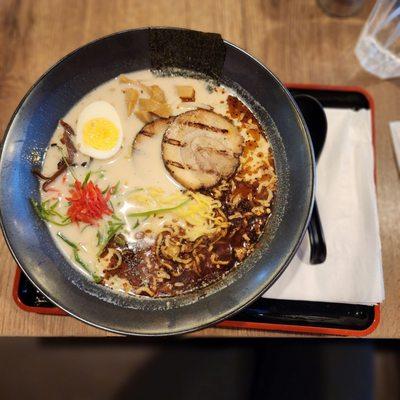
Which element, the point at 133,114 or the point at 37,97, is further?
the point at 133,114

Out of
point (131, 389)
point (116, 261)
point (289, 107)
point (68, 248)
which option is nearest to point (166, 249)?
point (116, 261)

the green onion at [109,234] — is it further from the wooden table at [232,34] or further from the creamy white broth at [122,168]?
the wooden table at [232,34]

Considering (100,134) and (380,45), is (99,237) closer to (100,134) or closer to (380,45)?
(100,134)

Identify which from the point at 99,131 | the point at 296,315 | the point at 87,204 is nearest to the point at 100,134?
the point at 99,131

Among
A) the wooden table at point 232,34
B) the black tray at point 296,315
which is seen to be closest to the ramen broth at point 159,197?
the black tray at point 296,315

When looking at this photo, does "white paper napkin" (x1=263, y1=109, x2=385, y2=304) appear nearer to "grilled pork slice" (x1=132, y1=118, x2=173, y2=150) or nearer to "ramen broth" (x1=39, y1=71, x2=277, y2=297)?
"ramen broth" (x1=39, y1=71, x2=277, y2=297)

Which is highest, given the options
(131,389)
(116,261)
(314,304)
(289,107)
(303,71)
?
(303,71)

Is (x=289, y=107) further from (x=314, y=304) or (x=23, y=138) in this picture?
(x=23, y=138)
